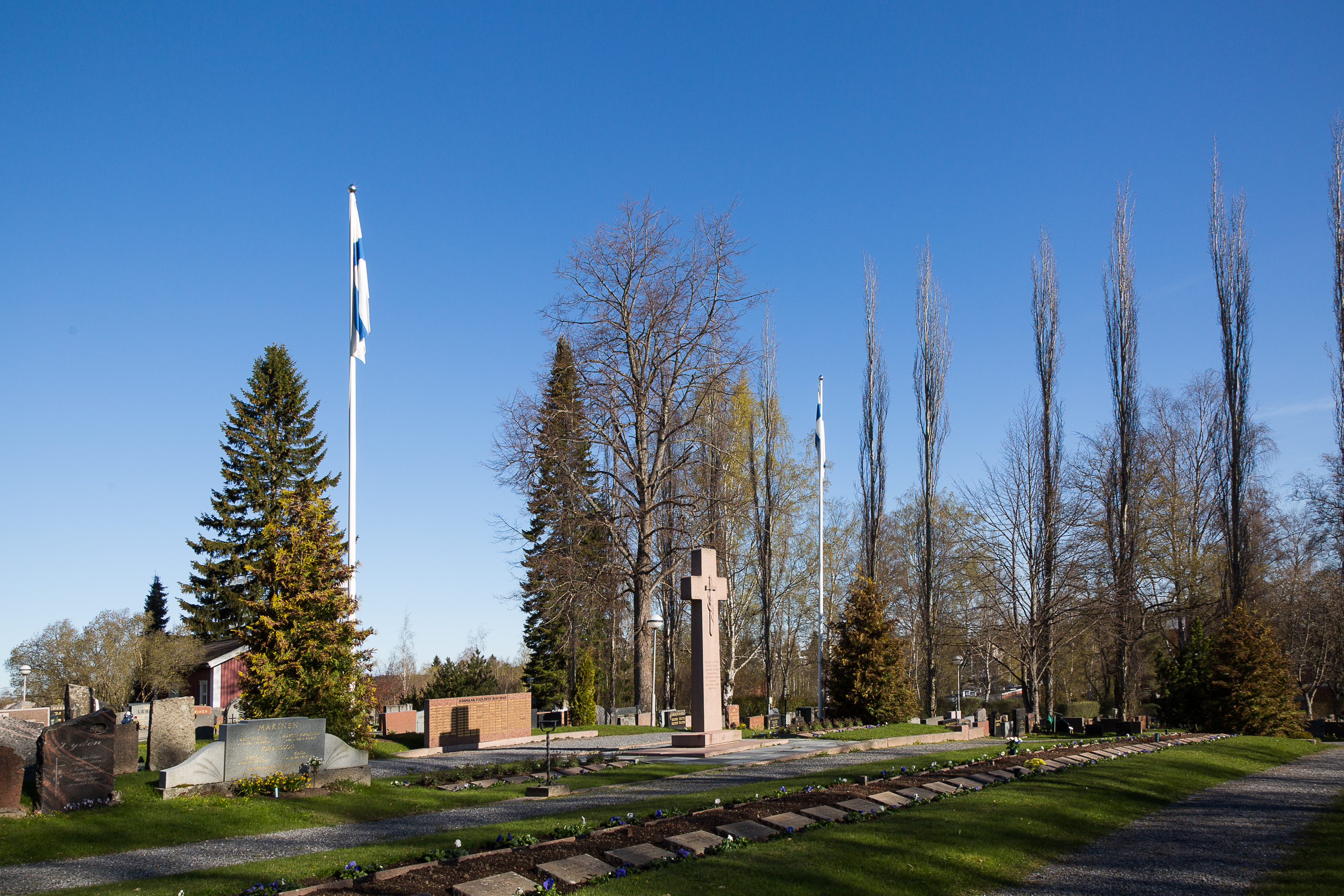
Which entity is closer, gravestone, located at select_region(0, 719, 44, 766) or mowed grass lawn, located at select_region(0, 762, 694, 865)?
mowed grass lawn, located at select_region(0, 762, 694, 865)

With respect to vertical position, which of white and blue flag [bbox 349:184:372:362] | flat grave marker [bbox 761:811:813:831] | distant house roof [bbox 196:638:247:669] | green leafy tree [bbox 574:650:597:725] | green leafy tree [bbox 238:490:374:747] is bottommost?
green leafy tree [bbox 574:650:597:725]

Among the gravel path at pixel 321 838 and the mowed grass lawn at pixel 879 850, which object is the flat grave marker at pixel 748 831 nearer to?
the mowed grass lawn at pixel 879 850

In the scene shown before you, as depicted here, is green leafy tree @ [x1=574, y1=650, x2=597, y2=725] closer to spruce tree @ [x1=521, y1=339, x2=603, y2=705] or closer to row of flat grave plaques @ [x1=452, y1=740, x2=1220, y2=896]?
spruce tree @ [x1=521, y1=339, x2=603, y2=705]

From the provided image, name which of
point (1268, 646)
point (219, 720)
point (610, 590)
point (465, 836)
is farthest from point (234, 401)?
point (1268, 646)

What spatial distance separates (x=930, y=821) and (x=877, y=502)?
91.5ft

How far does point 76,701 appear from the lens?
1802 centimetres

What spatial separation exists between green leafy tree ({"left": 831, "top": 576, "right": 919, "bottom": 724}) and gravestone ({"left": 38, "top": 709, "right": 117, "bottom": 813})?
18729 mm

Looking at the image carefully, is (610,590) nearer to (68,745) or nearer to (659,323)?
(659,323)

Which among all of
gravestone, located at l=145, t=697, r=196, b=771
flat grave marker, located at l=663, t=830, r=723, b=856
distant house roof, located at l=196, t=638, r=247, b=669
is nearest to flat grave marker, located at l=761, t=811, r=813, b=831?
Result: flat grave marker, located at l=663, t=830, r=723, b=856

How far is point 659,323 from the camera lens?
88.7 feet

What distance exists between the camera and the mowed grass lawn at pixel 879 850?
741 cm

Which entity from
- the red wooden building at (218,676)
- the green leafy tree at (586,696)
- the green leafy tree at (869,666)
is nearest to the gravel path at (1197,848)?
the green leafy tree at (869,666)

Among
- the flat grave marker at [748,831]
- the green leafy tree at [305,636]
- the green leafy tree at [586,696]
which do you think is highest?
the green leafy tree at [305,636]

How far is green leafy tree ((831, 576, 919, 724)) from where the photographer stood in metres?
25.0
